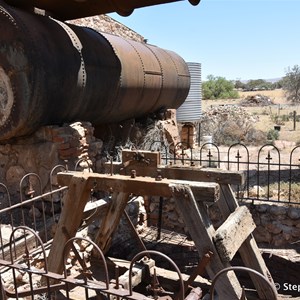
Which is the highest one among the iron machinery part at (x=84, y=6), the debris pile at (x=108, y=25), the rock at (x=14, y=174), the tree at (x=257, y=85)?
the tree at (x=257, y=85)

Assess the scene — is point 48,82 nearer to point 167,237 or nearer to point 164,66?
point 167,237


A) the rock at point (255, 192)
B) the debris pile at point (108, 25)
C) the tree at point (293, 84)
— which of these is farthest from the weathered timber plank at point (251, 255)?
the tree at point (293, 84)

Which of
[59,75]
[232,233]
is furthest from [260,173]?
[232,233]

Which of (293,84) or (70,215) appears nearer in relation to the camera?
(70,215)

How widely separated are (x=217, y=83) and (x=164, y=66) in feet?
125

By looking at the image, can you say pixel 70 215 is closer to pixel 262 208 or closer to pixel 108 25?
pixel 262 208

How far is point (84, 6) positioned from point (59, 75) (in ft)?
3.48

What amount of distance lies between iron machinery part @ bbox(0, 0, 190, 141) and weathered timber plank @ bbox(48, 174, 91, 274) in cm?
167

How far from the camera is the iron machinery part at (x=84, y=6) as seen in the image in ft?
15.0

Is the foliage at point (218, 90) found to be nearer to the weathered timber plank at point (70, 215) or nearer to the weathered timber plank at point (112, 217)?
the weathered timber plank at point (112, 217)

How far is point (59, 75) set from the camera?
4578 mm

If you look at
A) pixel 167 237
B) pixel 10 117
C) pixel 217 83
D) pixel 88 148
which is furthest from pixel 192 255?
pixel 217 83

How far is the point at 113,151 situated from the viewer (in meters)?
6.77

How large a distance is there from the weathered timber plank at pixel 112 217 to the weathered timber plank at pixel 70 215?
31.3 inches
